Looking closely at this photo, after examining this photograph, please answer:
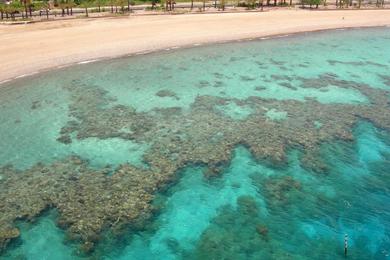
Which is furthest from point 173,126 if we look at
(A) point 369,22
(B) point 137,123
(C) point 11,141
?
(A) point 369,22

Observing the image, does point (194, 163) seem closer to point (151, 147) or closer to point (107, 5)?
point (151, 147)

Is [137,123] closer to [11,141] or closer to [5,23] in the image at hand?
[11,141]

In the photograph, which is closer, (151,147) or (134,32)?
(151,147)

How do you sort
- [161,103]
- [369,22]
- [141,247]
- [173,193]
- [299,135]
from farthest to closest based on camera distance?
1. [369,22]
2. [161,103]
3. [299,135]
4. [173,193]
5. [141,247]

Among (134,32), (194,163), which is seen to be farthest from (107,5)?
(194,163)

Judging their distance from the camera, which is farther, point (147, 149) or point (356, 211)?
point (147, 149)

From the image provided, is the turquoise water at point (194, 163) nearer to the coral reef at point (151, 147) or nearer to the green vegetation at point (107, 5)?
the coral reef at point (151, 147)

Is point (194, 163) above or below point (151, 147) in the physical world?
below

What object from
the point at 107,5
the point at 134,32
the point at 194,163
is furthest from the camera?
the point at 107,5
